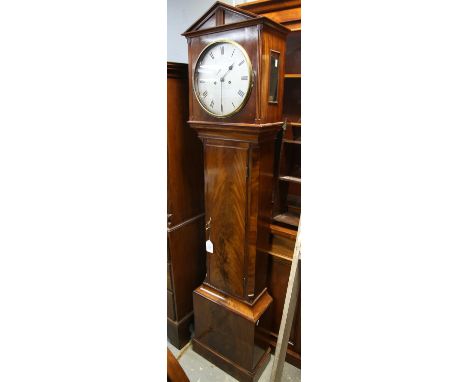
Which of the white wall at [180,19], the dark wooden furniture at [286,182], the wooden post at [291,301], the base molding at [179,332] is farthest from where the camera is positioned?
the white wall at [180,19]

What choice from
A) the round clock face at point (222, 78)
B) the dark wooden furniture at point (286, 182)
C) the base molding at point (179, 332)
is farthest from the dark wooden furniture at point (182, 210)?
the dark wooden furniture at point (286, 182)

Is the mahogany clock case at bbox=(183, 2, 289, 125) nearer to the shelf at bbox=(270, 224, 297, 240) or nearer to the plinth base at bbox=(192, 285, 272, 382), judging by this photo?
the shelf at bbox=(270, 224, 297, 240)

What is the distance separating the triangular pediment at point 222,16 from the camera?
4.00 feet

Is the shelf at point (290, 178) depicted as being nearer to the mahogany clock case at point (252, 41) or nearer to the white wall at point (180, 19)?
the mahogany clock case at point (252, 41)

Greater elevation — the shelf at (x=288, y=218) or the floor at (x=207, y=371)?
the shelf at (x=288, y=218)

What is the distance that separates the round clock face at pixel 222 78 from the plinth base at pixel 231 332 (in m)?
0.97

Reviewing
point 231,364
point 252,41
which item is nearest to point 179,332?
point 231,364

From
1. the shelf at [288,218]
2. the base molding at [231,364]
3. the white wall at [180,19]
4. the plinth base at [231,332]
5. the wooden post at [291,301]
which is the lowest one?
the base molding at [231,364]
